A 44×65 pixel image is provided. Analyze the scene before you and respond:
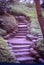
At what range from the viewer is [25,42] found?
4.24 m

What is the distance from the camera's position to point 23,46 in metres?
4.23

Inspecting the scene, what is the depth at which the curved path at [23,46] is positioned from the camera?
4211 mm

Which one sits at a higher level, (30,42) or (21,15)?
(21,15)

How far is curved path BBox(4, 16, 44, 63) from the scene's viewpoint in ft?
13.8

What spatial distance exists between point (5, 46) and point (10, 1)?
62 centimetres

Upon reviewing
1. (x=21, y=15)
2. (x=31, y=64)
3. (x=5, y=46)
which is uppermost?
(x=21, y=15)

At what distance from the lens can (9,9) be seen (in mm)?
4277

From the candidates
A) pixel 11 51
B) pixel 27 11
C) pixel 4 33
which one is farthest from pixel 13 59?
pixel 27 11

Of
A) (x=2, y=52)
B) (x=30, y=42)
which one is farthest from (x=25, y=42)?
(x=2, y=52)

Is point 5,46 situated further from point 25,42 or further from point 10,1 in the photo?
point 10,1

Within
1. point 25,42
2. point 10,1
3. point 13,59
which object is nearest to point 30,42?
point 25,42

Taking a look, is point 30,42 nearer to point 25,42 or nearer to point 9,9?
point 25,42

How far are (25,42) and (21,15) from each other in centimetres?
38

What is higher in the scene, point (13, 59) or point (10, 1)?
point (10, 1)
